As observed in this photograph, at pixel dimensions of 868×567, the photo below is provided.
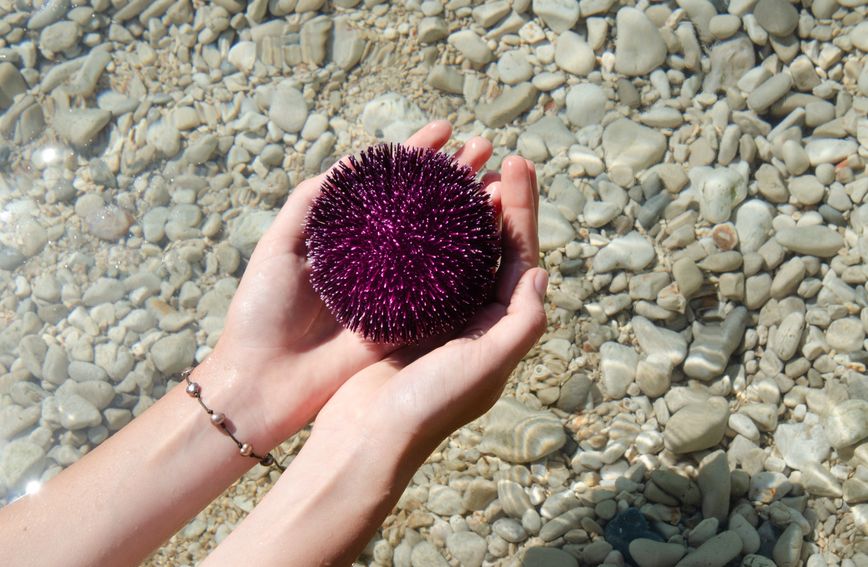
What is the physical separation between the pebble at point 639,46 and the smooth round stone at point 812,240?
39.4 inches

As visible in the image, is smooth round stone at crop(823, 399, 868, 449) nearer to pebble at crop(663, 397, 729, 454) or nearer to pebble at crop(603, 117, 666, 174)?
pebble at crop(663, 397, 729, 454)

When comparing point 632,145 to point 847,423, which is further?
point 632,145

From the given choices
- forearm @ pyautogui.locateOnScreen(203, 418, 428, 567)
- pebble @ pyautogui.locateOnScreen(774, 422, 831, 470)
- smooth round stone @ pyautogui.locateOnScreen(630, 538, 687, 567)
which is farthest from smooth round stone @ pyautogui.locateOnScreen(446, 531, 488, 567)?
pebble @ pyautogui.locateOnScreen(774, 422, 831, 470)

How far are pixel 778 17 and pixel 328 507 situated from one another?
3.05 meters

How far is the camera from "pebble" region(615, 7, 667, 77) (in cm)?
375

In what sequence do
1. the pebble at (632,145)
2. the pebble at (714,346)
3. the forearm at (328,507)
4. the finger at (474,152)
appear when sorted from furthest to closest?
the pebble at (632,145)
the pebble at (714,346)
the finger at (474,152)
the forearm at (328,507)

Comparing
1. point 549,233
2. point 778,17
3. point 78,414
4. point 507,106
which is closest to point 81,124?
point 78,414

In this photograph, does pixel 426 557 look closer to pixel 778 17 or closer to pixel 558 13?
A: pixel 558 13

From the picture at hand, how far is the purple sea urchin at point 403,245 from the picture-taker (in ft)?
6.91

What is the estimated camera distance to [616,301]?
329 cm

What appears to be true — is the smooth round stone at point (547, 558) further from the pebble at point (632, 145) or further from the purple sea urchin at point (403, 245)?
the pebble at point (632, 145)

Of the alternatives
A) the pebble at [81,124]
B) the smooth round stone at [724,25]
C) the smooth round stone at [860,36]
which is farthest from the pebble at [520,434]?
the pebble at [81,124]

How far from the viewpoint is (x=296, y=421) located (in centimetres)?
255

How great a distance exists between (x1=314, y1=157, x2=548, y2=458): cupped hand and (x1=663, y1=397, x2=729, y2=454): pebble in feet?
3.22
